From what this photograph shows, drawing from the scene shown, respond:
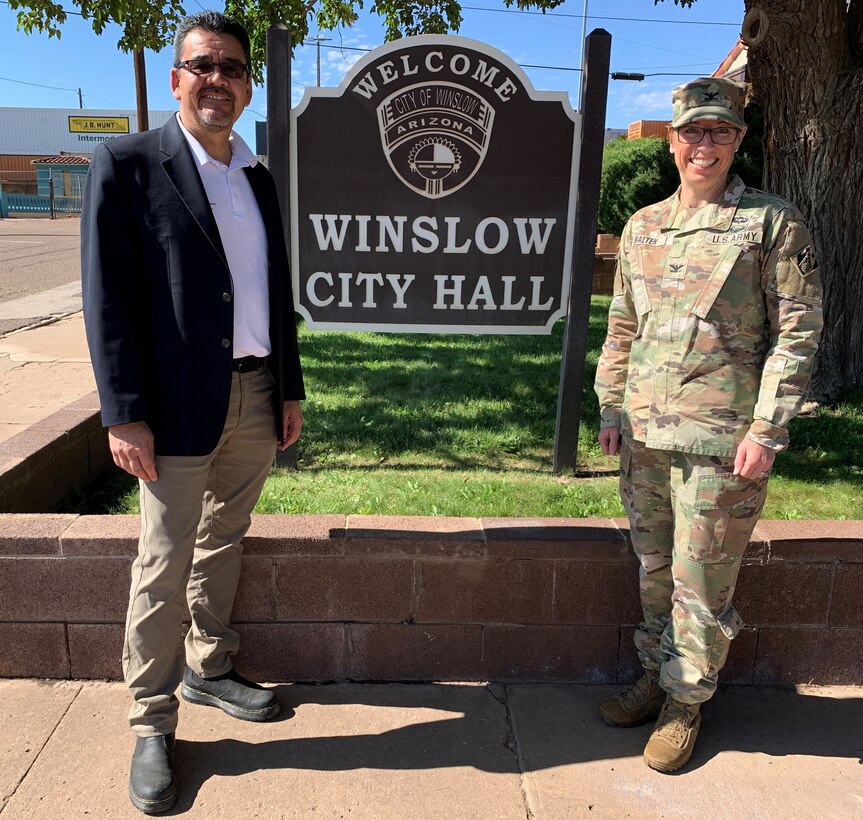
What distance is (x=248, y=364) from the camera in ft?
7.66

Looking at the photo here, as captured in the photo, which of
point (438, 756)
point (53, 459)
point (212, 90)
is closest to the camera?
point (212, 90)

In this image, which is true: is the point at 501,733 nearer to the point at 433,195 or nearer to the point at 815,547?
the point at 815,547

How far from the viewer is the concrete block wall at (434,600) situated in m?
2.61

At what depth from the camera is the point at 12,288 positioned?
1227 centimetres

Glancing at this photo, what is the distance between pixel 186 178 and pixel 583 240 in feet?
6.98

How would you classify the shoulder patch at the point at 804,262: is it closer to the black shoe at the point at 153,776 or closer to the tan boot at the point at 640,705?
the tan boot at the point at 640,705

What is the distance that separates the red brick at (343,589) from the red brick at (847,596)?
1430 mm

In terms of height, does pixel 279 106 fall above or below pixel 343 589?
above

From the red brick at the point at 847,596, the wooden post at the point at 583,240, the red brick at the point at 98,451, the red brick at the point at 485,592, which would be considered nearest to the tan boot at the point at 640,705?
the red brick at the point at 485,592

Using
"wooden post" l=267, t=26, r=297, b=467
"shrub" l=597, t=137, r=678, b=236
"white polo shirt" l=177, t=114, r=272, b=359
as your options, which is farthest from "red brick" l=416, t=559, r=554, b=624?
"shrub" l=597, t=137, r=678, b=236

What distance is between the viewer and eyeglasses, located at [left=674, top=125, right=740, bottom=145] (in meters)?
2.10

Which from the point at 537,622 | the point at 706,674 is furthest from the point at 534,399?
the point at 706,674

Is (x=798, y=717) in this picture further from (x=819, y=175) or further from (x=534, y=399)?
(x=819, y=175)

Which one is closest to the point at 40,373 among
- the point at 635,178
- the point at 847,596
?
the point at 847,596
